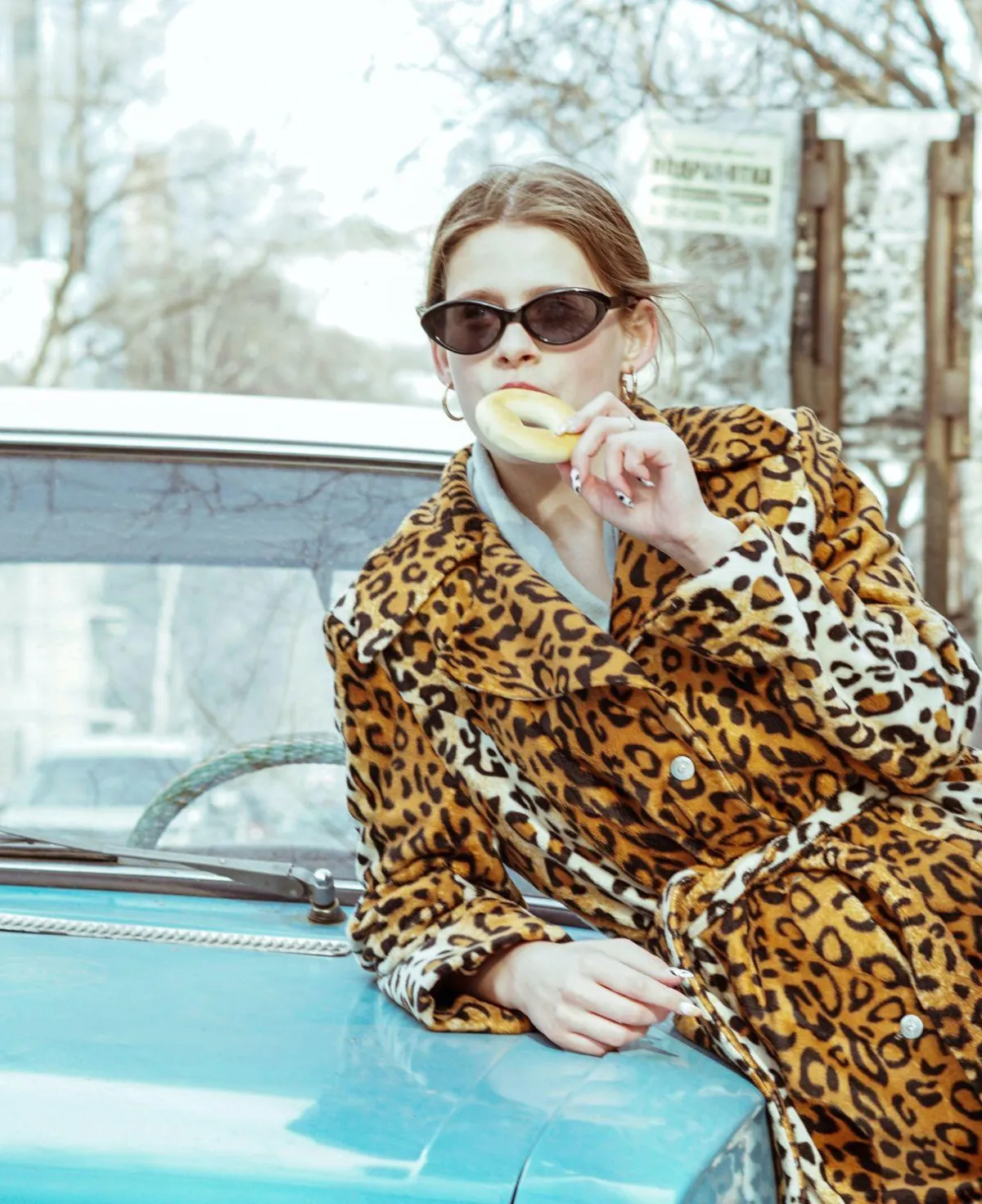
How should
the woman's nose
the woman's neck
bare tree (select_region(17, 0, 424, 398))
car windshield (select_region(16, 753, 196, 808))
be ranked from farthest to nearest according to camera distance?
bare tree (select_region(17, 0, 424, 398)), car windshield (select_region(16, 753, 196, 808)), the woman's neck, the woman's nose

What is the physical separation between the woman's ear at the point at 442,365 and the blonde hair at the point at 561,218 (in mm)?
72

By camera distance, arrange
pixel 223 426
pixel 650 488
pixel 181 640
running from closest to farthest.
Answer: pixel 650 488 → pixel 181 640 → pixel 223 426

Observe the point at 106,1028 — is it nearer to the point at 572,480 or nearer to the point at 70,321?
the point at 572,480

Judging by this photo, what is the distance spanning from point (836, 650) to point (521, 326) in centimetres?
56

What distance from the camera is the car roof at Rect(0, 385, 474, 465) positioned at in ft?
8.12

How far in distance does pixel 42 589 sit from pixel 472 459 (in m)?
0.73

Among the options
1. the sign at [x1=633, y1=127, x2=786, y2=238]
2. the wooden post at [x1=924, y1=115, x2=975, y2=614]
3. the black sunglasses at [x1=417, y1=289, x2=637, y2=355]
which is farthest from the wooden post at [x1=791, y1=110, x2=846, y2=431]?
the black sunglasses at [x1=417, y1=289, x2=637, y2=355]

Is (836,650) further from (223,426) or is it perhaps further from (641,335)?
(223,426)

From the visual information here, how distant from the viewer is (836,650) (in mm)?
1725

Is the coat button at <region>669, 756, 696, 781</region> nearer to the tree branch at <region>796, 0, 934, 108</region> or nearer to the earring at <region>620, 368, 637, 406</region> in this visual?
the earring at <region>620, 368, 637, 406</region>

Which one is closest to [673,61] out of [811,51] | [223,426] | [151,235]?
[811,51]

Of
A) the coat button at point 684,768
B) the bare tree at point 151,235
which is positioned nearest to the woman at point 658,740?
the coat button at point 684,768

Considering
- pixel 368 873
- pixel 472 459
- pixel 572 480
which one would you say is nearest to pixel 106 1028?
pixel 368 873

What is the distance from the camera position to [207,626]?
2.39 m
